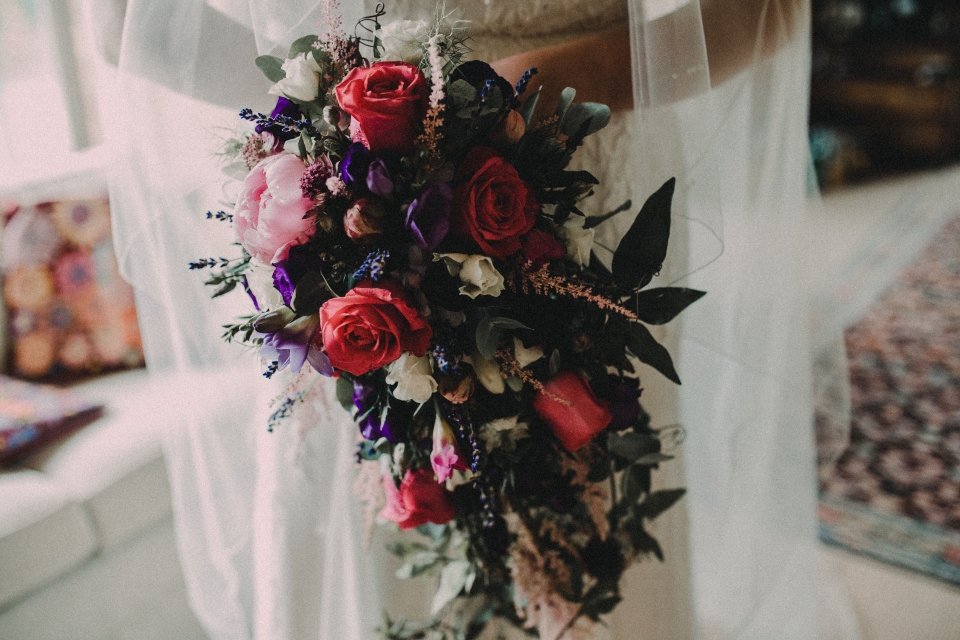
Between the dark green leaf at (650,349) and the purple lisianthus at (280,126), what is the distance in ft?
1.25

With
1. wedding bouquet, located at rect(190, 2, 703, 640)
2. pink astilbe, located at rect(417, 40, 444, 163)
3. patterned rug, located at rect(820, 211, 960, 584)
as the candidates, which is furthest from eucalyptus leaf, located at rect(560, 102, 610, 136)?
patterned rug, located at rect(820, 211, 960, 584)

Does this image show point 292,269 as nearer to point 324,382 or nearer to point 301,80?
point 301,80

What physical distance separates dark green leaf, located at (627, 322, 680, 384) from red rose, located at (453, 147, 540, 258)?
17 centimetres

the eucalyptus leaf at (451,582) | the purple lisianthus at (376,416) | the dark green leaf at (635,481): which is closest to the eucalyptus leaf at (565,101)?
the purple lisianthus at (376,416)

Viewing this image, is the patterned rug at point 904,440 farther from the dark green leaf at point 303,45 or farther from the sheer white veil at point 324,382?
the dark green leaf at point 303,45

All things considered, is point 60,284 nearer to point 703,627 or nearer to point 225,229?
point 225,229

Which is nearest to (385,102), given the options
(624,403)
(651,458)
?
(624,403)

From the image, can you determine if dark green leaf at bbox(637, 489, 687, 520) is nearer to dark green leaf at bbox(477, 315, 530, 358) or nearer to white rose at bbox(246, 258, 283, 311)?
dark green leaf at bbox(477, 315, 530, 358)

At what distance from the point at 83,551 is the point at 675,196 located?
116 cm

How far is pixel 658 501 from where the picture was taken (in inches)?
35.4

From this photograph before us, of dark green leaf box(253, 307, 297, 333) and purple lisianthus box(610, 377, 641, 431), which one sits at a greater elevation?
dark green leaf box(253, 307, 297, 333)

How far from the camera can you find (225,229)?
979mm

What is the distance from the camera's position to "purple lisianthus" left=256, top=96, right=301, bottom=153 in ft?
2.05

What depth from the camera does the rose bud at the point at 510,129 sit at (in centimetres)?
60
